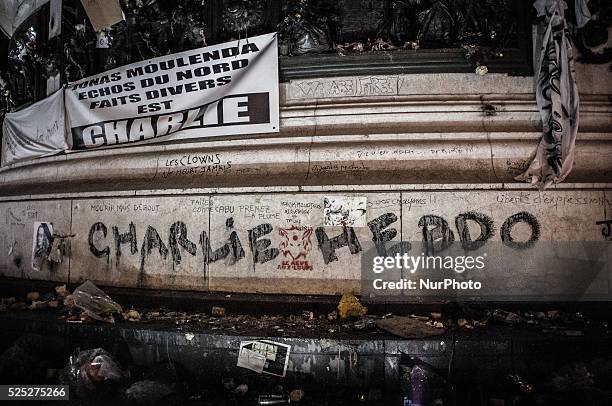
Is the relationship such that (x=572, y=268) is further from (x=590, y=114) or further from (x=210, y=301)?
(x=210, y=301)

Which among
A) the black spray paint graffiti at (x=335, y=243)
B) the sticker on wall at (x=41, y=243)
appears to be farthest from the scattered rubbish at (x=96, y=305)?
the black spray paint graffiti at (x=335, y=243)

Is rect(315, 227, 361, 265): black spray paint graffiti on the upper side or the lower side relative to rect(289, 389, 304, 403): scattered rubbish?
upper

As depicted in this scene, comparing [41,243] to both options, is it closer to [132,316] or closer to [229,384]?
[132,316]

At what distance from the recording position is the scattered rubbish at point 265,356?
3.81 m

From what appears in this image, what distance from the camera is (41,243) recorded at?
6.33m

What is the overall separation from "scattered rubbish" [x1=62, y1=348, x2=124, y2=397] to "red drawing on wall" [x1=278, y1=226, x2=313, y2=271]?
6.79 ft

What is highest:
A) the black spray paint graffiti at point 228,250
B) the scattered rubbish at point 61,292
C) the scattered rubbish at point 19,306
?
the black spray paint graffiti at point 228,250

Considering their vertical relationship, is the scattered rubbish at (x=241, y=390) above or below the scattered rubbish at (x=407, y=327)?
below

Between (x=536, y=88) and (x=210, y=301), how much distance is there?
5023 millimetres

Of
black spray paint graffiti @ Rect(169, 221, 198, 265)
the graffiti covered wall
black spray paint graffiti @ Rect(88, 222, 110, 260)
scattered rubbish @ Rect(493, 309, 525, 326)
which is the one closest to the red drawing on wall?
the graffiti covered wall

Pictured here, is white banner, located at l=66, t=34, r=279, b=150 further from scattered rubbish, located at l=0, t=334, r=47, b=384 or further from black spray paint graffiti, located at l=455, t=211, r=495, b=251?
scattered rubbish, located at l=0, t=334, r=47, b=384

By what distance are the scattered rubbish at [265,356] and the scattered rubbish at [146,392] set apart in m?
0.73

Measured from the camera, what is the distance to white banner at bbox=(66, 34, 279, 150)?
203 inches

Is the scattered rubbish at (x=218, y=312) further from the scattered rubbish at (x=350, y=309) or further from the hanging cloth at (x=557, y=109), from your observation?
the hanging cloth at (x=557, y=109)
